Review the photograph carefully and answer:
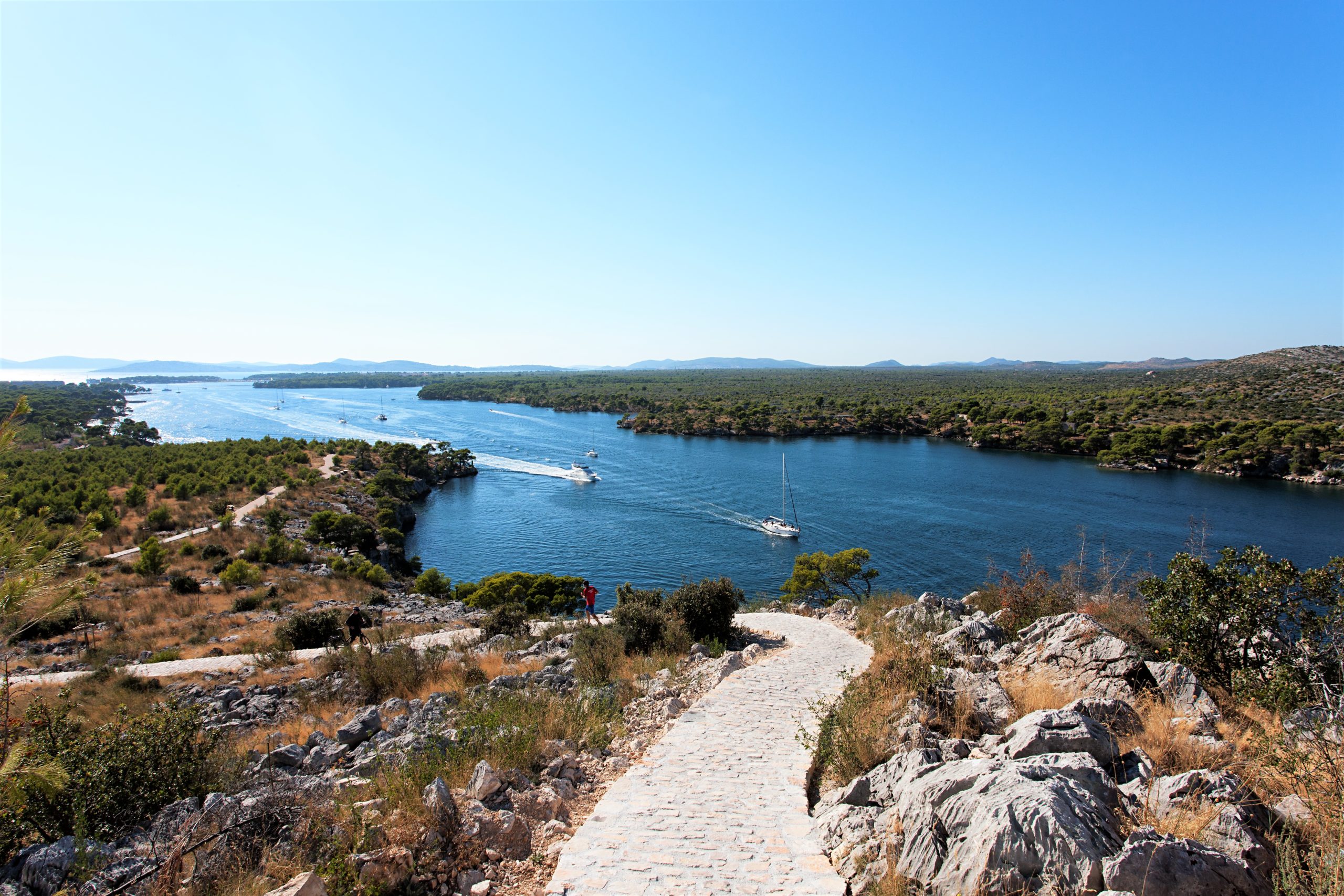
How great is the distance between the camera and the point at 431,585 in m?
29.7

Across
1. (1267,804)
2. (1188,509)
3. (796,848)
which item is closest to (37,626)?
(796,848)

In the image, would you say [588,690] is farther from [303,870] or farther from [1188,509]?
[1188,509]

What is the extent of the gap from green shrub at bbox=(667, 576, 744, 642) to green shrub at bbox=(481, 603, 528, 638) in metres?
4.50

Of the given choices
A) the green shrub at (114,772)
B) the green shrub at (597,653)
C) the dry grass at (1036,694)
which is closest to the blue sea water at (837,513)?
the dry grass at (1036,694)

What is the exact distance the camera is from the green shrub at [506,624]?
1628 cm

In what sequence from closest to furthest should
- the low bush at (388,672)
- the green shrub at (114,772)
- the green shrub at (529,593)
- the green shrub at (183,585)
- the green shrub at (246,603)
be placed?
Answer: the green shrub at (114,772) → the low bush at (388,672) → the green shrub at (246,603) → the green shrub at (183,585) → the green shrub at (529,593)

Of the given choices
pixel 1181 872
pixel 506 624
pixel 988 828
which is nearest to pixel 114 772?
pixel 988 828

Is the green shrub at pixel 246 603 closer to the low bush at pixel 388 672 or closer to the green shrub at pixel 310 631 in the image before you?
the green shrub at pixel 310 631

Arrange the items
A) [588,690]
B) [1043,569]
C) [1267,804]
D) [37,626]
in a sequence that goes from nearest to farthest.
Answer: [1267,804] → [588,690] → [1043,569] → [37,626]

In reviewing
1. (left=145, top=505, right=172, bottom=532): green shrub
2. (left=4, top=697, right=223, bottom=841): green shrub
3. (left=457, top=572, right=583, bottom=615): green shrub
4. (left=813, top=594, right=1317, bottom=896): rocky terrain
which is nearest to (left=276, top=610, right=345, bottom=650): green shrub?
(left=457, top=572, right=583, bottom=615): green shrub

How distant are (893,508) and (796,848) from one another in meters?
43.4

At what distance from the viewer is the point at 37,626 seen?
1678 centimetres

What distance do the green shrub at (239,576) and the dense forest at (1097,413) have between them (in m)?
68.5

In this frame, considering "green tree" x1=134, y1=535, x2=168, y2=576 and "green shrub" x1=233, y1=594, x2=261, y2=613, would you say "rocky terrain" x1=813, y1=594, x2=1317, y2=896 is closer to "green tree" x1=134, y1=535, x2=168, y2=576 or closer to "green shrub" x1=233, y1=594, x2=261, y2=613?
"green shrub" x1=233, y1=594, x2=261, y2=613
